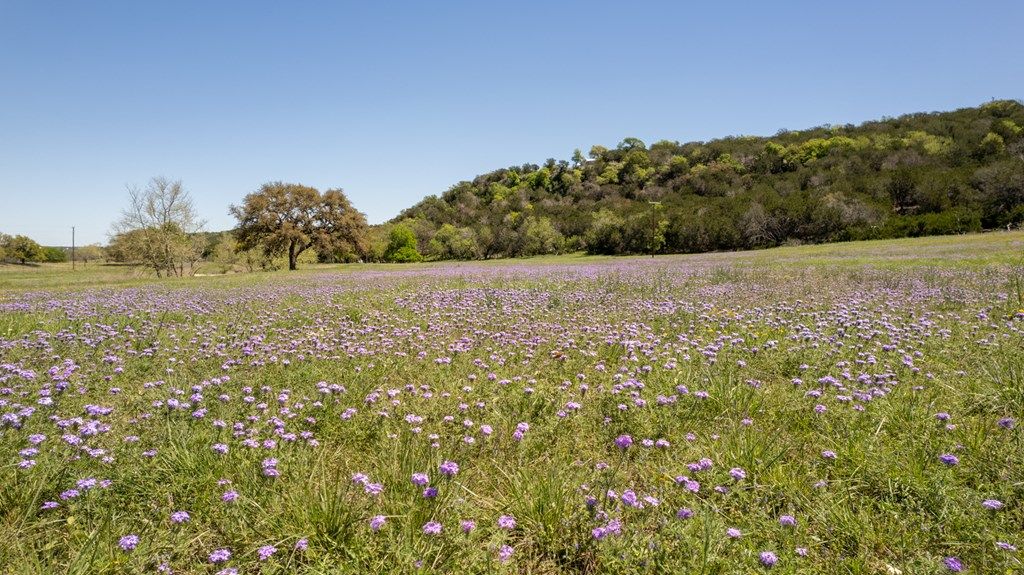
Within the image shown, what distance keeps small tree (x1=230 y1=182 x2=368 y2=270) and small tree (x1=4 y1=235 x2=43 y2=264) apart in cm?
9249

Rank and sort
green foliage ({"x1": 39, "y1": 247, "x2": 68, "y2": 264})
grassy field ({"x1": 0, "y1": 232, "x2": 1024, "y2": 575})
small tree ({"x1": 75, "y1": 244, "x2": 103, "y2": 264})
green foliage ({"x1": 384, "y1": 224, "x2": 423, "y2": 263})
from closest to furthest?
grassy field ({"x1": 0, "y1": 232, "x2": 1024, "y2": 575})
green foliage ({"x1": 384, "y1": 224, "x2": 423, "y2": 263})
small tree ({"x1": 75, "y1": 244, "x2": 103, "y2": 264})
green foliage ({"x1": 39, "y1": 247, "x2": 68, "y2": 264})

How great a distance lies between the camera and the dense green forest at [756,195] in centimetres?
4631

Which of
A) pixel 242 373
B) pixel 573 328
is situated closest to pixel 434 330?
pixel 573 328

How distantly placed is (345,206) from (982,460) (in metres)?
52.7

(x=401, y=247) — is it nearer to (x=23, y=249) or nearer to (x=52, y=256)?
(x=23, y=249)

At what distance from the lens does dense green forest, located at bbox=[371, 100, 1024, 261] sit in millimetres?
46312

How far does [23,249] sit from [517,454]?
148413 mm

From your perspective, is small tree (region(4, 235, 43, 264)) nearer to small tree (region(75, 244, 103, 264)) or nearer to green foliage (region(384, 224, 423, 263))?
small tree (region(75, 244, 103, 264))

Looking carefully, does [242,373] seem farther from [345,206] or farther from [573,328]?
[345,206]

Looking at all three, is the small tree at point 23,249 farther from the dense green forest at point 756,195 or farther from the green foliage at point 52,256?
the dense green forest at point 756,195

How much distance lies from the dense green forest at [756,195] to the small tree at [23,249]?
79837 millimetres

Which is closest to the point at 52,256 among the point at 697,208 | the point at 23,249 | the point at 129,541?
the point at 23,249

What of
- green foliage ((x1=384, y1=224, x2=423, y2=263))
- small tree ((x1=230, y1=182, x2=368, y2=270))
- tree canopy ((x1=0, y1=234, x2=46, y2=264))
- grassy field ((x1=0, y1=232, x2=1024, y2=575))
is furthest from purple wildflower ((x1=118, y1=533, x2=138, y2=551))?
tree canopy ((x1=0, y1=234, x2=46, y2=264))

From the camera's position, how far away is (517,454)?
337 cm
